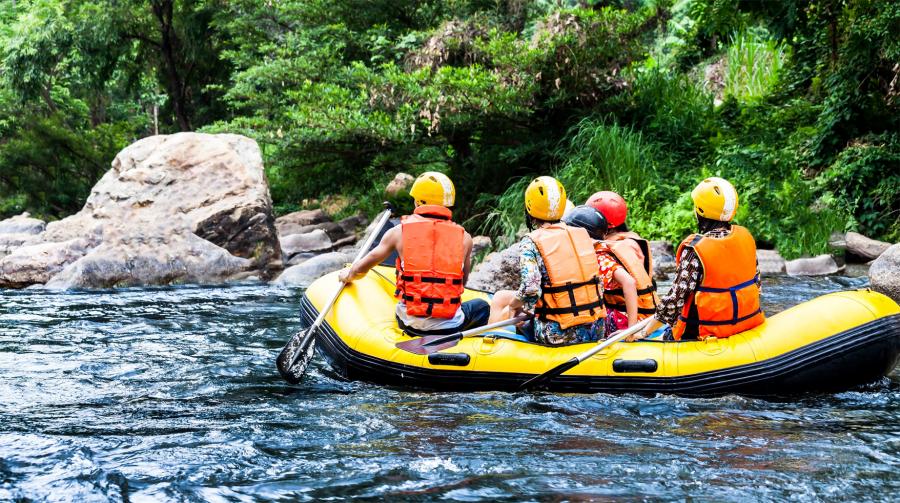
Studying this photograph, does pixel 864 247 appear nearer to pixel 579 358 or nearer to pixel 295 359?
pixel 579 358

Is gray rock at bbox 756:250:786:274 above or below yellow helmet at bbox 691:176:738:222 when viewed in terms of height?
below

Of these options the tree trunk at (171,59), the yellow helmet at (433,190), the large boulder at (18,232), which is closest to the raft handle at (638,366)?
the yellow helmet at (433,190)

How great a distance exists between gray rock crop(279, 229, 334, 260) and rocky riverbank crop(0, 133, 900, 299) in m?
0.01

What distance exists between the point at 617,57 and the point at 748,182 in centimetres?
239

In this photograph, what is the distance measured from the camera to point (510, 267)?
8070mm

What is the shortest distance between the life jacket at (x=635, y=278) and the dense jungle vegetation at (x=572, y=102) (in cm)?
514

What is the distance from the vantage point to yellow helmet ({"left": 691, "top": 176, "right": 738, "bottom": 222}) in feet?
14.0

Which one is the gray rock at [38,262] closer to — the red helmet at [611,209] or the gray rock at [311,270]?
the gray rock at [311,270]

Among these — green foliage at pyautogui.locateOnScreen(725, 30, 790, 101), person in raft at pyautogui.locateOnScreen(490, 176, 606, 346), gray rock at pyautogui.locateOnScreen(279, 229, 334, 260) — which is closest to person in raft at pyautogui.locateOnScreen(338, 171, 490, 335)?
person in raft at pyautogui.locateOnScreen(490, 176, 606, 346)

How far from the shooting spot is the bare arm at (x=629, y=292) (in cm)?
472

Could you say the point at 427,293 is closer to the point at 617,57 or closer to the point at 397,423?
the point at 397,423

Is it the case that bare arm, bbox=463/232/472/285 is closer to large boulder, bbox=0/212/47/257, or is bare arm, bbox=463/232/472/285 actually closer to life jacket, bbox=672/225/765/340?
life jacket, bbox=672/225/765/340

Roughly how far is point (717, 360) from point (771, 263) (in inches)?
215

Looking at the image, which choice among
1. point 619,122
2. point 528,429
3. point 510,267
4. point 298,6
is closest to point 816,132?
point 619,122
